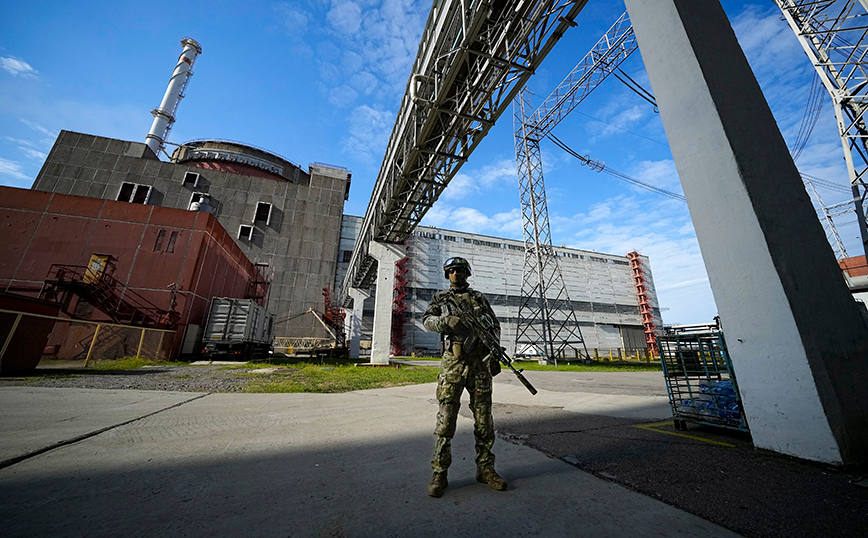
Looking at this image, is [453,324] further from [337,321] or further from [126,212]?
[337,321]

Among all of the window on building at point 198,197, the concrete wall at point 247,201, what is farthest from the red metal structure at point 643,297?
the window on building at point 198,197

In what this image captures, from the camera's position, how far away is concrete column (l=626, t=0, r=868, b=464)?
100 inches

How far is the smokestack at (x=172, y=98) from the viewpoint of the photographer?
35.2 metres

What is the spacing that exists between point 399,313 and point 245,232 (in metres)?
16.6

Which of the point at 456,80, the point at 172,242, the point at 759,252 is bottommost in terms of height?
the point at 759,252

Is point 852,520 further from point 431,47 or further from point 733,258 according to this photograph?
point 431,47

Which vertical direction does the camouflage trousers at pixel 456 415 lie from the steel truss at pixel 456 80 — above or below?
below

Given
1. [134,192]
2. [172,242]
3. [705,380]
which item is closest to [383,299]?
[172,242]

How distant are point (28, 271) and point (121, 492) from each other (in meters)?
23.3

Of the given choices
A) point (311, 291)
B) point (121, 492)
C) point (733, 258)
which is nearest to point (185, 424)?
point (121, 492)

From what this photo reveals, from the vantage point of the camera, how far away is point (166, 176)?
29969mm

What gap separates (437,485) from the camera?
2.04m

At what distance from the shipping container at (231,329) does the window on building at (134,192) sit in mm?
22043

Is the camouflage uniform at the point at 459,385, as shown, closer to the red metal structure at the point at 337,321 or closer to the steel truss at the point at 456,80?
the steel truss at the point at 456,80
